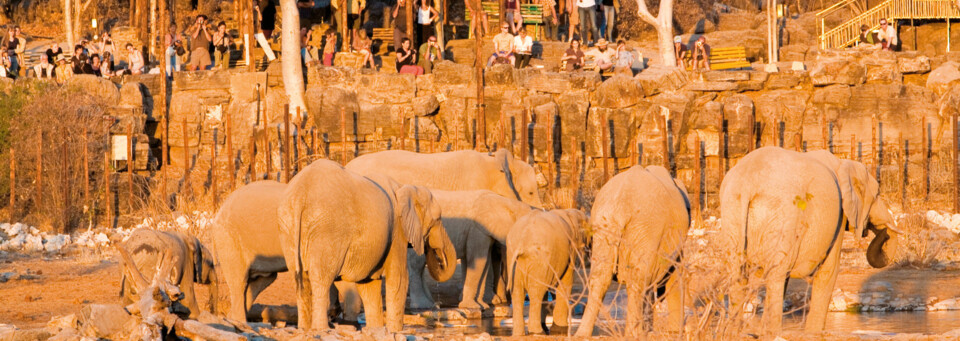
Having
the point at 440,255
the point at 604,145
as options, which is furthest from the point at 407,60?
the point at 440,255

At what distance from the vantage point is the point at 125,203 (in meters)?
27.3

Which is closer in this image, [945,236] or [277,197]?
[277,197]

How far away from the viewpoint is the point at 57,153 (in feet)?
89.8

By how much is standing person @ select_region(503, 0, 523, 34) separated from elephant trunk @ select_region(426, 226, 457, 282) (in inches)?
691

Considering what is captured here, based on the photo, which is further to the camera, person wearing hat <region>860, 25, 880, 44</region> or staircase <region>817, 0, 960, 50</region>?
staircase <region>817, 0, 960, 50</region>

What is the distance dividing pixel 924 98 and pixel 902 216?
5954 mm

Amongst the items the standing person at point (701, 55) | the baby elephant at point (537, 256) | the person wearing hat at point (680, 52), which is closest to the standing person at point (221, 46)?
the person wearing hat at point (680, 52)

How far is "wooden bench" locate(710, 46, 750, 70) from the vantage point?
103 ft

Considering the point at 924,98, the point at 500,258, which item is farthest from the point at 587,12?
the point at 500,258

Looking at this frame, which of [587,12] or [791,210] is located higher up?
[587,12]

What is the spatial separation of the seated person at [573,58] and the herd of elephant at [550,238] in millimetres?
15542

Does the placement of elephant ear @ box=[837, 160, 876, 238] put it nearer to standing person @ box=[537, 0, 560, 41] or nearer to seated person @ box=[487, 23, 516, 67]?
seated person @ box=[487, 23, 516, 67]

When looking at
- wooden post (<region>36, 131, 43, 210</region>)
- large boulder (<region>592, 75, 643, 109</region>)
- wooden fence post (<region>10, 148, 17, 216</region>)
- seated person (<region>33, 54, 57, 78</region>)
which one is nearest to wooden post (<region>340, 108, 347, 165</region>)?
large boulder (<region>592, 75, 643, 109</region>)

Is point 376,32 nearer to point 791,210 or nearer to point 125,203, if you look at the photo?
point 125,203
